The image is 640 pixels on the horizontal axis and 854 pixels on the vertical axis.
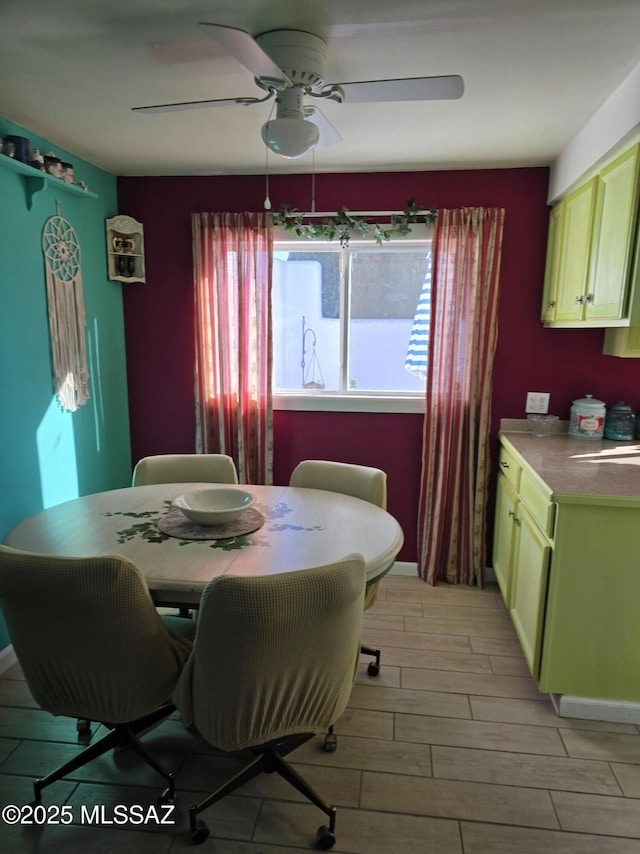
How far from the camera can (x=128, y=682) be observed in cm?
151

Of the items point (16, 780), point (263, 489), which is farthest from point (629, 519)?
point (16, 780)

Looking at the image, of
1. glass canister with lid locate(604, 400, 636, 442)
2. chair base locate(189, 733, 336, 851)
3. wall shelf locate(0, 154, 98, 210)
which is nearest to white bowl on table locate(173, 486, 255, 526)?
chair base locate(189, 733, 336, 851)

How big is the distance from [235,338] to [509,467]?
1725 mm

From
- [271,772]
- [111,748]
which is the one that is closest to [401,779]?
[271,772]

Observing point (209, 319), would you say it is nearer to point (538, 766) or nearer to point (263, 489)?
point (263, 489)

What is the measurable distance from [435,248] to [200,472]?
1.78 metres

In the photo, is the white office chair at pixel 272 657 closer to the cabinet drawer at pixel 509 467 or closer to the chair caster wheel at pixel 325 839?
the chair caster wheel at pixel 325 839

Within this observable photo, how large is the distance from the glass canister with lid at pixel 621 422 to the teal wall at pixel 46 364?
9.31 feet

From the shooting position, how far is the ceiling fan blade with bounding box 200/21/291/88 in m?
1.33

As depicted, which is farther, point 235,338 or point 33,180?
point 235,338

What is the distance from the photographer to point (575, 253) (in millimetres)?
2627

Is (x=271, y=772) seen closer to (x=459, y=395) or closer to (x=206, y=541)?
(x=206, y=541)

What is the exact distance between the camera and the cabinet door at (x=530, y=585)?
7.07 feet

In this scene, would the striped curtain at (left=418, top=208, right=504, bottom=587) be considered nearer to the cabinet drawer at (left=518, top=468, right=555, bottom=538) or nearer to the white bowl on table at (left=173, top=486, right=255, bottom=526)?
the cabinet drawer at (left=518, top=468, right=555, bottom=538)
